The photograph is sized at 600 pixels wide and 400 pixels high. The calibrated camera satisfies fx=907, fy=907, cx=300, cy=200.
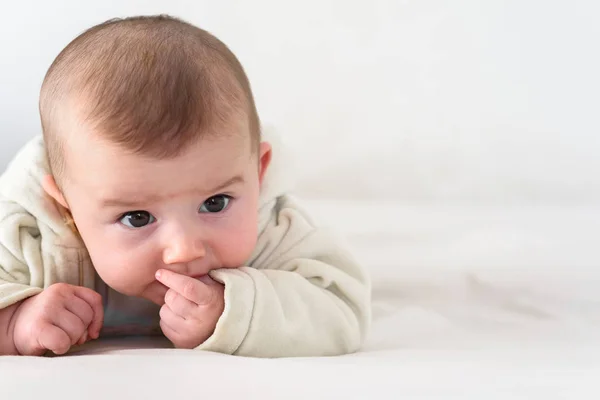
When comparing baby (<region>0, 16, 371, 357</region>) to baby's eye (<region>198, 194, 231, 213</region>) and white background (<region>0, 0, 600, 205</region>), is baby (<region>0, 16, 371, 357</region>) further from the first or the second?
white background (<region>0, 0, 600, 205</region>)

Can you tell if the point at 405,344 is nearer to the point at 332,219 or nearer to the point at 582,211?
the point at 332,219

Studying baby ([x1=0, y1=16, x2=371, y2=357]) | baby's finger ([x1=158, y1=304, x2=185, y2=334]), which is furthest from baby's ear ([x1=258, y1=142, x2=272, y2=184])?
baby's finger ([x1=158, y1=304, x2=185, y2=334])

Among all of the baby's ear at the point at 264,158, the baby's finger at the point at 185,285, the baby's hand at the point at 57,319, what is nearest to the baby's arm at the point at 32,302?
the baby's hand at the point at 57,319

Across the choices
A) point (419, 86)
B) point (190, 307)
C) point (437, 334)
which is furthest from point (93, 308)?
point (419, 86)

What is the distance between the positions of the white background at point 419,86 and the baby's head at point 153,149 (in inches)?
31.4

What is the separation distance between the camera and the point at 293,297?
43.4 inches

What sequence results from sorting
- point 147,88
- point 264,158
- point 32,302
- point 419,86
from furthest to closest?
point 419,86
point 264,158
point 32,302
point 147,88

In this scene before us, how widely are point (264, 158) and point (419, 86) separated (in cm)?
78

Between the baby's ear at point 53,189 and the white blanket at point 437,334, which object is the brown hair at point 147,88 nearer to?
the baby's ear at point 53,189

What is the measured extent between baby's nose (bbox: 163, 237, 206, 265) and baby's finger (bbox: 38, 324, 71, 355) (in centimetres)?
14

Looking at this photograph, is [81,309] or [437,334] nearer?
[81,309]

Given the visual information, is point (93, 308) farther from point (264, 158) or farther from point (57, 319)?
point (264, 158)

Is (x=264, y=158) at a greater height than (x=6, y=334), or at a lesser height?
greater

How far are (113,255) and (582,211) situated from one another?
108 centimetres
